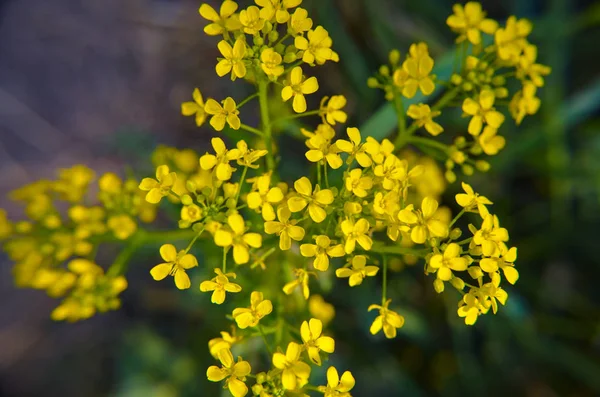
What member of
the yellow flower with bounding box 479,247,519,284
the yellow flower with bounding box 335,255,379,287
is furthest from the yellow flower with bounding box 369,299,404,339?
the yellow flower with bounding box 479,247,519,284

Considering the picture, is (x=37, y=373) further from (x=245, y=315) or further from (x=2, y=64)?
(x=245, y=315)

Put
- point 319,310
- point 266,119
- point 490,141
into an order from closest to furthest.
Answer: point 266,119
point 490,141
point 319,310

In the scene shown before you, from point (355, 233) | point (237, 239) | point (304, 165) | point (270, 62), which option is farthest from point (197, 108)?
point (304, 165)

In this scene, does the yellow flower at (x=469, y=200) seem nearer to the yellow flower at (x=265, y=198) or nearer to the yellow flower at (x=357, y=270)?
the yellow flower at (x=357, y=270)

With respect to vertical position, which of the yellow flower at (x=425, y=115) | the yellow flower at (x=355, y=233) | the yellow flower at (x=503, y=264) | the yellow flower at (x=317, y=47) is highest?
the yellow flower at (x=317, y=47)

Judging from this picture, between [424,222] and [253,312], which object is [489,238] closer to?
[424,222]

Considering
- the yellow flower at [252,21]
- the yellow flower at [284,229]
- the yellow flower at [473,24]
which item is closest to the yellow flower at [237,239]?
the yellow flower at [284,229]

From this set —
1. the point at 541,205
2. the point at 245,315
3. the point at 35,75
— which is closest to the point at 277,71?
the point at 245,315

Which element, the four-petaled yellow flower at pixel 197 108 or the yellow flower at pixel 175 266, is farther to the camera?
the four-petaled yellow flower at pixel 197 108
